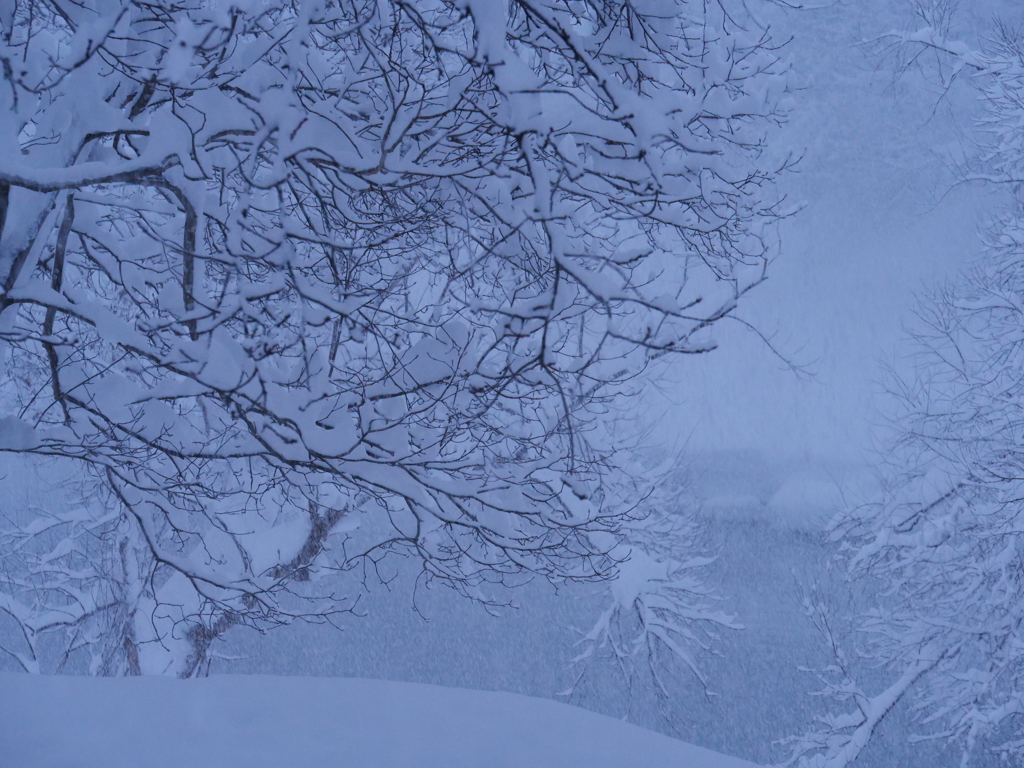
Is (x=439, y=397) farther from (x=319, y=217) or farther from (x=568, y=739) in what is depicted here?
(x=319, y=217)

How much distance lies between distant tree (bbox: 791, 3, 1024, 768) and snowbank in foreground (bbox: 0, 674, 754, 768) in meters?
6.14

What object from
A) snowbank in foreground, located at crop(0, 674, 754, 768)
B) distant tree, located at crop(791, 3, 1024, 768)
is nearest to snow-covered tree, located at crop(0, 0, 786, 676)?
snowbank in foreground, located at crop(0, 674, 754, 768)

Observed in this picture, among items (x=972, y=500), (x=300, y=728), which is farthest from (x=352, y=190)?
(x=972, y=500)

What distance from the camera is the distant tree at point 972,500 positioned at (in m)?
7.97

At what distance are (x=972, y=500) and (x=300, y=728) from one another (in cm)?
794

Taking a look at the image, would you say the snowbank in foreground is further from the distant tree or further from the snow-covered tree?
the distant tree

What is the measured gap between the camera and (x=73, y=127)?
318 cm

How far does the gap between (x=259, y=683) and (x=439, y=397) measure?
133cm

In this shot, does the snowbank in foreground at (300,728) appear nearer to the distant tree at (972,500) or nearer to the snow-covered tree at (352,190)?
the snow-covered tree at (352,190)

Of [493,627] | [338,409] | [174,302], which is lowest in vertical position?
[338,409]

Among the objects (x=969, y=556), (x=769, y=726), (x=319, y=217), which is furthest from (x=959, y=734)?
(x=769, y=726)

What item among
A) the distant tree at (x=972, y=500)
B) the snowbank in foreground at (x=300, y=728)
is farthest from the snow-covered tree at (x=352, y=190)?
the distant tree at (x=972, y=500)

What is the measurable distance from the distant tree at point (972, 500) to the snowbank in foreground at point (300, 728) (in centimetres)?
614

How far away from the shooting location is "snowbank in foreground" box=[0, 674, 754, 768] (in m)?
2.52
